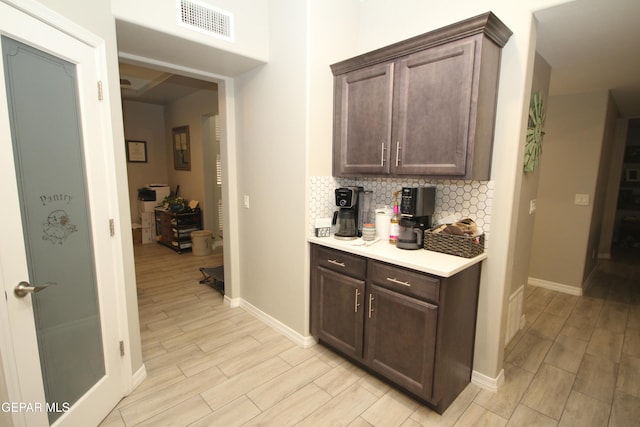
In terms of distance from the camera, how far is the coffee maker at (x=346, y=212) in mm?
2432

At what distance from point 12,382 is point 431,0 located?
3128 millimetres

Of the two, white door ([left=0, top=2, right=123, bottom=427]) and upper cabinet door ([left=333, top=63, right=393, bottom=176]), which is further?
upper cabinet door ([left=333, top=63, right=393, bottom=176])

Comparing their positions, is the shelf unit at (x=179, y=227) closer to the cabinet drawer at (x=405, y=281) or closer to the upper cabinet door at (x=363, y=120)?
the upper cabinet door at (x=363, y=120)

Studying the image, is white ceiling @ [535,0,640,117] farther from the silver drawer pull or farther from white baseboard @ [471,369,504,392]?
white baseboard @ [471,369,504,392]

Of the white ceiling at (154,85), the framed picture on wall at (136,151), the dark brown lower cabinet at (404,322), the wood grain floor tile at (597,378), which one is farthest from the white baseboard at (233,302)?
the framed picture on wall at (136,151)

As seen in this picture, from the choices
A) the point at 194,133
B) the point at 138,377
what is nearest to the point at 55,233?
the point at 138,377

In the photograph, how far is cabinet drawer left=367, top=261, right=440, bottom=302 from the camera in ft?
5.70

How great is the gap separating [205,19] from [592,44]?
107 inches

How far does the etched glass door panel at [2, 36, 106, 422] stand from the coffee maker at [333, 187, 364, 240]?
1.61 m

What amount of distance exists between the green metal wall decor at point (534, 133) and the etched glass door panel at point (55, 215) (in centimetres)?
289

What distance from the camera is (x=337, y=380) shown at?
2.17 metres

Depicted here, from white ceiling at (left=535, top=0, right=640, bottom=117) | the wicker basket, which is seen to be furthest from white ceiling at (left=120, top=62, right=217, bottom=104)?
white ceiling at (left=535, top=0, right=640, bottom=117)

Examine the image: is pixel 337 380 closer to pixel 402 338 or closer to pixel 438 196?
pixel 402 338

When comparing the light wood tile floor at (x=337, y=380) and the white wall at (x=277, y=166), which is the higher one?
the white wall at (x=277, y=166)
